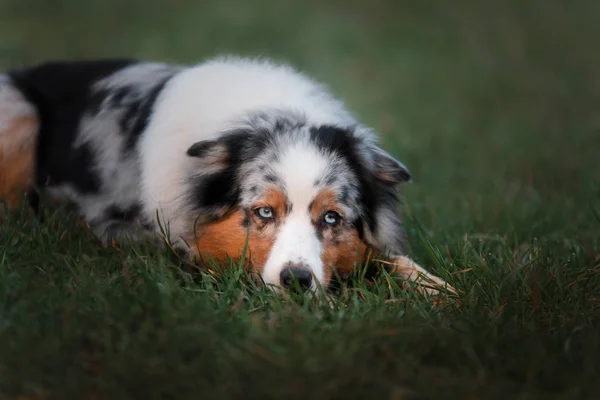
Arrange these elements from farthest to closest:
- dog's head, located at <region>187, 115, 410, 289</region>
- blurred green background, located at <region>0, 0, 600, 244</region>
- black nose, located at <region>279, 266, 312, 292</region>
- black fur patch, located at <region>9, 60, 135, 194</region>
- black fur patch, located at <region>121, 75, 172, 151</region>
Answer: blurred green background, located at <region>0, 0, 600, 244</region> < black fur patch, located at <region>9, 60, 135, 194</region> < black fur patch, located at <region>121, 75, 172, 151</region> < dog's head, located at <region>187, 115, 410, 289</region> < black nose, located at <region>279, 266, 312, 292</region>

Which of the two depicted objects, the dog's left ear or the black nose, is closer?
the black nose

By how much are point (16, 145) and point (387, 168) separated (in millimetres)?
2416

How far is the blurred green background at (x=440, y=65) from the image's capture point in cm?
670

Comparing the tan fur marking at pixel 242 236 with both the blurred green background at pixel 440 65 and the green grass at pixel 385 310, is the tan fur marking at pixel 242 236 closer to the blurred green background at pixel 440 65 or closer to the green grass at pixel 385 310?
the green grass at pixel 385 310

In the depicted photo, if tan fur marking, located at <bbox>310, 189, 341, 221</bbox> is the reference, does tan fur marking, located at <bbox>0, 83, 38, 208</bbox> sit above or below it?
below

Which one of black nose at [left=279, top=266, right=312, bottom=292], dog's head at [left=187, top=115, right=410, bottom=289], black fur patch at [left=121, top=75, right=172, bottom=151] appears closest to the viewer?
black nose at [left=279, top=266, right=312, bottom=292]

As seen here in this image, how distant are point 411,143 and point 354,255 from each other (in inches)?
Result: 163

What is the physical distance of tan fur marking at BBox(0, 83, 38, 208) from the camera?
5133 mm

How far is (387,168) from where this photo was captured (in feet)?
14.7

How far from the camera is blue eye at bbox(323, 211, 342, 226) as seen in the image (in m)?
4.15

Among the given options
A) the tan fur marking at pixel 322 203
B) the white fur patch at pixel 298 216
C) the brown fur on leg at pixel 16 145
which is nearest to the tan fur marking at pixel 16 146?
the brown fur on leg at pixel 16 145

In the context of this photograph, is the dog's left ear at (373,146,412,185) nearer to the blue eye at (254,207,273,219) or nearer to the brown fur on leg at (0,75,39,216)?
the blue eye at (254,207,273,219)

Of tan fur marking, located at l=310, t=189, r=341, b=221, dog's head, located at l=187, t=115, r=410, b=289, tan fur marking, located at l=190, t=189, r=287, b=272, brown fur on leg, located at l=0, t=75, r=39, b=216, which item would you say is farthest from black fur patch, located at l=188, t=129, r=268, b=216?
brown fur on leg, located at l=0, t=75, r=39, b=216

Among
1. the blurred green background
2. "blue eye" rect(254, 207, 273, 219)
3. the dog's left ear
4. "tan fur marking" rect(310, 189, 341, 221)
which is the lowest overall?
the blurred green background
